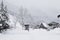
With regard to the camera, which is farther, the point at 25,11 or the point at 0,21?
the point at 25,11

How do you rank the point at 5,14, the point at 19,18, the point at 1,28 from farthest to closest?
the point at 19,18, the point at 5,14, the point at 1,28

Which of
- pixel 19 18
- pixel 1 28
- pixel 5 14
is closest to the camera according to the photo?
pixel 1 28

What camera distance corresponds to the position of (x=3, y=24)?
54.0 ft

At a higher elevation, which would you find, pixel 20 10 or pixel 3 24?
pixel 20 10

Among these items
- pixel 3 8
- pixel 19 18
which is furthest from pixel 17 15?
pixel 3 8

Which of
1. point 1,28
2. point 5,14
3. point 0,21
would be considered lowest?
point 1,28

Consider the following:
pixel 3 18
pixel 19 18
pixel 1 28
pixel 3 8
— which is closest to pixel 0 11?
pixel 3 8

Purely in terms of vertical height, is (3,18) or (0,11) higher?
(0,11)

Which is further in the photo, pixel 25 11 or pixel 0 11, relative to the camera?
pixel 25 11

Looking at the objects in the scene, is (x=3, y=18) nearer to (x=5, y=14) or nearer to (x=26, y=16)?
(x=5, y=14)

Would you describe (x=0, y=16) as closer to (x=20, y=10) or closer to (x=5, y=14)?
(x=5, y=14)

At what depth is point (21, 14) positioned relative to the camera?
59.6 meters

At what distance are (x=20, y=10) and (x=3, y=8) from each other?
4325 cm

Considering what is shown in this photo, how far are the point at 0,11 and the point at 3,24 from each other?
9.16 ft
